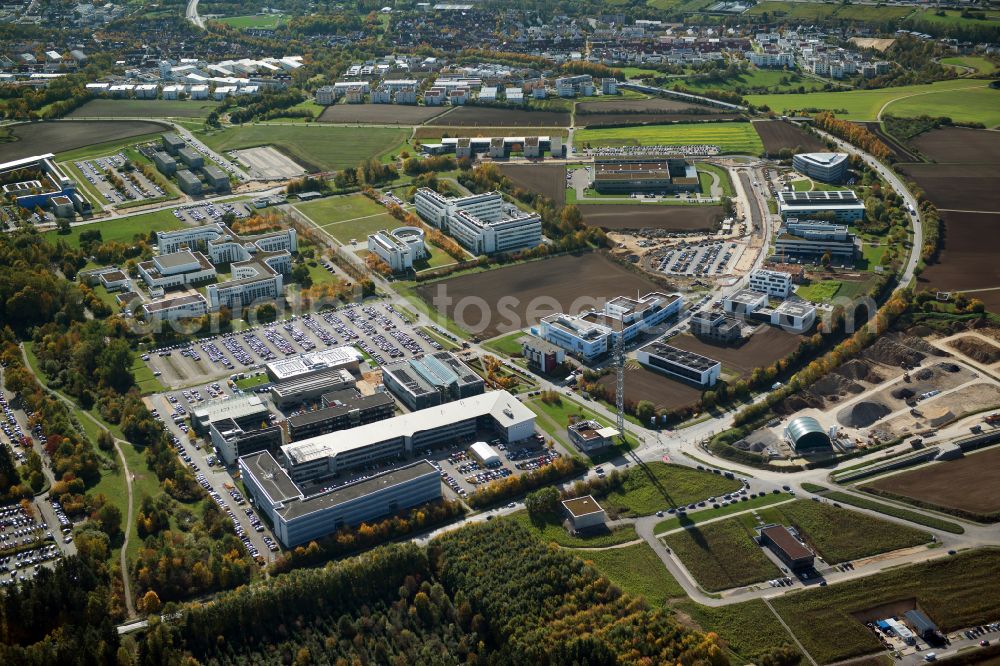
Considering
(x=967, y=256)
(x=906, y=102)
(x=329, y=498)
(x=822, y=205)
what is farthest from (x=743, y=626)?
(x=906, y=102)

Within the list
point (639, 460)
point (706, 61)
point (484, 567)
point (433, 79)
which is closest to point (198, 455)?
point (484, 567)

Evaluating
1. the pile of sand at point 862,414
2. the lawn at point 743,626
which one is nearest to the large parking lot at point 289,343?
the pile of sand at point 862,414

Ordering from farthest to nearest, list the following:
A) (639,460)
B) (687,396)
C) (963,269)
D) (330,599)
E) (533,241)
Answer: (533,241) < (963,269) < (687,396) < (639,460) < (330,599)

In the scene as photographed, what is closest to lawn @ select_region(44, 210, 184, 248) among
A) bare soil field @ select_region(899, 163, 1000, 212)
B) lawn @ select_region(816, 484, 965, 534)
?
lawn @ select_region(816, 484, 965, 534)

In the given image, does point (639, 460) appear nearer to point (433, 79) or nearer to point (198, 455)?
point (198, 455)

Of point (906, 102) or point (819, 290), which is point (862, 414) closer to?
point (819, 290)
